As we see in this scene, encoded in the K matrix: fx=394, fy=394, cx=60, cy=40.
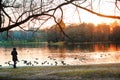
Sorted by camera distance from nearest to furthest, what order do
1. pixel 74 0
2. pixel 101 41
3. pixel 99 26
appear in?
1. pixel 74 0
2. pixel 101 41
3. pixel 99 26

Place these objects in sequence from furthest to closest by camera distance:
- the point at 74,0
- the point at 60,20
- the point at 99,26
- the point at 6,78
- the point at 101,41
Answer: the point at 99,26 → the point at 101,41 → the point at 6,78 → the point at 60,20 → the point at 74,0

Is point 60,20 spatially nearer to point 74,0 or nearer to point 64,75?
point 74,0

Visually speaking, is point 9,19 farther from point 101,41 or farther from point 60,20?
point 101,41

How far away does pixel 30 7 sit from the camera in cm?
2381

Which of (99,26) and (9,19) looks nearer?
(9,19)

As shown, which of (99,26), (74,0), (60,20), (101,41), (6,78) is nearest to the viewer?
(74,0)

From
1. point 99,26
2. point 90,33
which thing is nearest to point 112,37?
point 90,33

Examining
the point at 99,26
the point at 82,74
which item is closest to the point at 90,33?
the point at 99,26

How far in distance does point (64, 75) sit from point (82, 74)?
3.99ft

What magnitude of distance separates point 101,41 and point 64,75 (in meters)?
138

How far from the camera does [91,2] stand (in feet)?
73.5

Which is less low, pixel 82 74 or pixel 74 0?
pixel 74 0

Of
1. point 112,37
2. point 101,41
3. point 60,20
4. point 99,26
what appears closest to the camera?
point 60,20

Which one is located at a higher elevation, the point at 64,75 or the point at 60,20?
the point at 60,20
